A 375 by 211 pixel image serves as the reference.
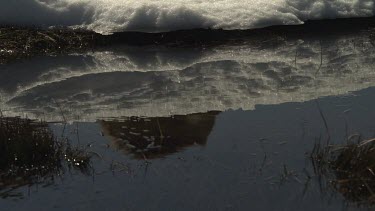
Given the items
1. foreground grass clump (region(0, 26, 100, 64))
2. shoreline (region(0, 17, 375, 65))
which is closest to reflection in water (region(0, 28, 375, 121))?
shoreline (region(0, 17, 375, 65))

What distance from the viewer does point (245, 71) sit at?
861cm

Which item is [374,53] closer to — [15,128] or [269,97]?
[269,97]

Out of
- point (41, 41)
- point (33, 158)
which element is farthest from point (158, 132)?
point (41, 41)

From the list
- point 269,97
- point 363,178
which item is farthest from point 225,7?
point 363,178

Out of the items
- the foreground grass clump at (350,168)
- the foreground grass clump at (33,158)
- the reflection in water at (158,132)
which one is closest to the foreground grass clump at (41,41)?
the reflection in water at (158,132)

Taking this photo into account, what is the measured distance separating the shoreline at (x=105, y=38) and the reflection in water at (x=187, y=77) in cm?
18

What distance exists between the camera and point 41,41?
9.80 meters

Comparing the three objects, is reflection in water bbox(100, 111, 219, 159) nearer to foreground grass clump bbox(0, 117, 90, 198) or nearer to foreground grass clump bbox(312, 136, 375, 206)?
foreground grass clump bbox(0, 117, 90, 198)

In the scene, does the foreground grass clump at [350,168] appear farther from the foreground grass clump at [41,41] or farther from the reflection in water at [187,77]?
the foreground grass clump at [41,41]

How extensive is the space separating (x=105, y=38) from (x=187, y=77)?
2.25 metres

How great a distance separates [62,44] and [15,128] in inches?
153

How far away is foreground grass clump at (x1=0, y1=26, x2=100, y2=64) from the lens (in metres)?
9.55

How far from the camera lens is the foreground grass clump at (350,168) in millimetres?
4973

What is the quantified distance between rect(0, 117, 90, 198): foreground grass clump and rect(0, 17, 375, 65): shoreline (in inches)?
151
